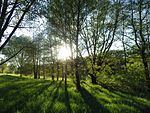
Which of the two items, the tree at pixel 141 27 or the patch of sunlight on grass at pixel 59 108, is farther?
the tree at pixel 141 27

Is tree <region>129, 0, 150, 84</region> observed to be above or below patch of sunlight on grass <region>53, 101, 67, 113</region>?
above

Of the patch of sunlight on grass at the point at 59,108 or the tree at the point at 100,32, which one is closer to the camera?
the patch of sunlight on grass at the point at 59,108

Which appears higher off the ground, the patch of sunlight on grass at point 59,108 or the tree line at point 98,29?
the tree line at point 98,29

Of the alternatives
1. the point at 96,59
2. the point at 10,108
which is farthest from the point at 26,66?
the point at 10,108

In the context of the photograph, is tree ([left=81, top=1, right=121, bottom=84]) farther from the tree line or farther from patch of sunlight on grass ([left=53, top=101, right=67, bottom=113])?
patch of sunlight on grass ([left=53, top=101, right=67, bottom=113])

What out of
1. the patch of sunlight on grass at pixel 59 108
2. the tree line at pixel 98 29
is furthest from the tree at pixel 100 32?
the patch of sunlight on grass at pixel 59 108

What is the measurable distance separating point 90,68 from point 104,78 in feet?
6.93

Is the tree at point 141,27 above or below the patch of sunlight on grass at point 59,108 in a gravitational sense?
above

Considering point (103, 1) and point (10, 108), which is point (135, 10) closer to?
point (103, 1)

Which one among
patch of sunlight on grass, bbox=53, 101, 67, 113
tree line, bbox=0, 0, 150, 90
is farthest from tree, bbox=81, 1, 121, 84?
patch of sunlight on grass, bbox=53, 101, 67, 113

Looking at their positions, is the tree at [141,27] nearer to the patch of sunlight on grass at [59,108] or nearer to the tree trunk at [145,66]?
the tree trunk at [145,66]

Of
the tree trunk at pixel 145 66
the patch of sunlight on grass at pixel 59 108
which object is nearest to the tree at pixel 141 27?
the tree trunk at pixel 145 66

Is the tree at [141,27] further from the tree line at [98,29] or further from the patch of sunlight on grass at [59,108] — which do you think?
the patch of sunlight on grass at [59,108]

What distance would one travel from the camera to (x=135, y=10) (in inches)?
872
